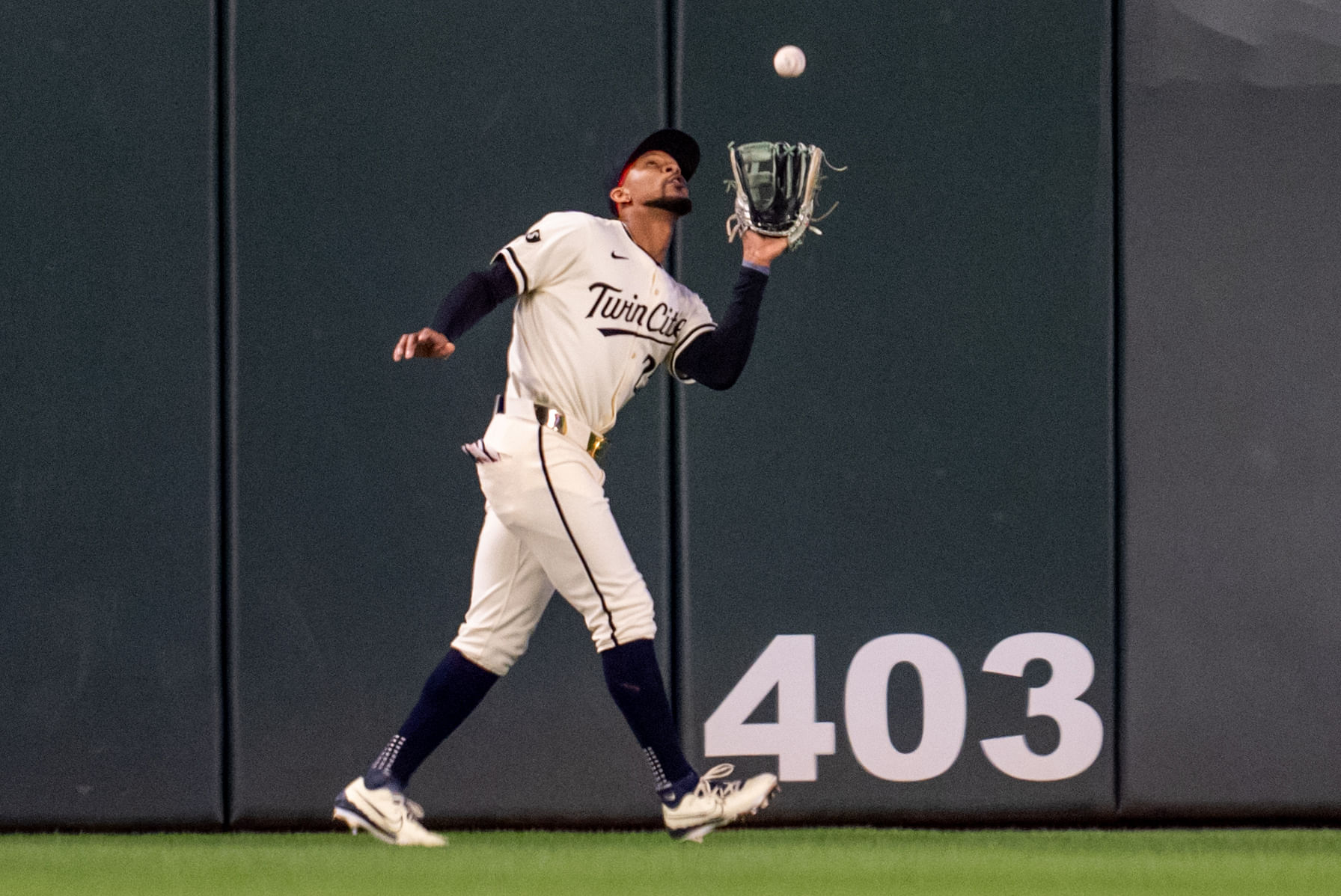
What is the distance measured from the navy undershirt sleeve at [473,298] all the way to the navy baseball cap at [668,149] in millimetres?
380

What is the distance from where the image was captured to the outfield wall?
376 centimetres

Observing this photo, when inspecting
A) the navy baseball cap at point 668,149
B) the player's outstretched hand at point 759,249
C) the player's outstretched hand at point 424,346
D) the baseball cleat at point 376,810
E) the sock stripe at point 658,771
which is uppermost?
the navy baseball cap at point 668,149

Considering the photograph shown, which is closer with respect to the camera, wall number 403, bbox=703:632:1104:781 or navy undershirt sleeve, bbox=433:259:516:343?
navy undershirt sleeve, bbox=433:259:516:343

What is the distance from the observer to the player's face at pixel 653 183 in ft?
11.5

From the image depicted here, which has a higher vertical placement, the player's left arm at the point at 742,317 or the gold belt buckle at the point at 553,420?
the player's left arm at the point at 742,317

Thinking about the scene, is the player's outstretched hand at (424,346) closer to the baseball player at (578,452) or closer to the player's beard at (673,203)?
the baseball player at (578,452)

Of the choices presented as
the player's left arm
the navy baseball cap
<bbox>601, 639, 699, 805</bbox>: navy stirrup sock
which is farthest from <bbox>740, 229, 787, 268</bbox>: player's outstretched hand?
<bbox>601, 639, 699, 805</bbox>: navy stirrup sock

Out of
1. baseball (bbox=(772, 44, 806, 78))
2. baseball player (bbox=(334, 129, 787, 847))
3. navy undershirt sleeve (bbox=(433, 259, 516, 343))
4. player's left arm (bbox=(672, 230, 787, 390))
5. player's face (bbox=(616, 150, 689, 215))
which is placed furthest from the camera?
baseball (bbox=(772, 44, 806, 78))

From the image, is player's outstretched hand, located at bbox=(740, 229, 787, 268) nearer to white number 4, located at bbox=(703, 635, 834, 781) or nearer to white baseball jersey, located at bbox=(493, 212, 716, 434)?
white baseball jersey, located at bbox=(493, 212, 716, 434)

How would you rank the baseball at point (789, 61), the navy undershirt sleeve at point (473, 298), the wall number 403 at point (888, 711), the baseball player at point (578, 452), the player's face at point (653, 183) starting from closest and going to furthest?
the navy undershirt sleeve at point (473, 298) → the baseball player at point (578, 452) → the player's face at point (653, 183) → the baseball at point (789, 61) → the wall number 403 at point (888, 711)

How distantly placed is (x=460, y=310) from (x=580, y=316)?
0.30 m

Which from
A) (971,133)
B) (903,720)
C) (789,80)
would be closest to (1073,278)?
(971,133)

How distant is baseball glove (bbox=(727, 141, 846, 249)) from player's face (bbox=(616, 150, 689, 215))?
141 millimetres

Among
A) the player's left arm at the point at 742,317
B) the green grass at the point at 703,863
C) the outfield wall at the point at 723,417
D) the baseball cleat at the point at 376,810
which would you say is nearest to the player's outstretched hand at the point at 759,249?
the player's left arm at the point at 742,317
